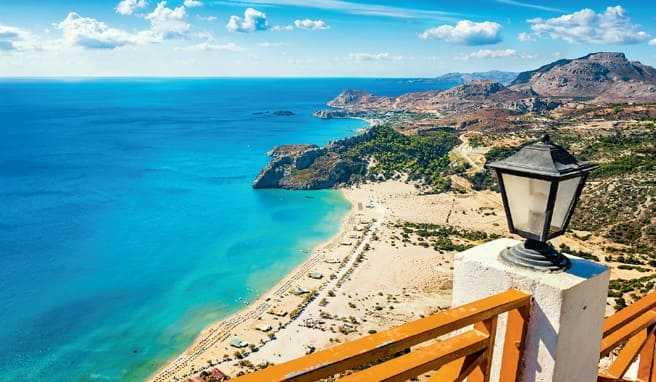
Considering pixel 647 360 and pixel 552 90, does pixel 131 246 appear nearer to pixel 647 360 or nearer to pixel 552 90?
pixel 647 360

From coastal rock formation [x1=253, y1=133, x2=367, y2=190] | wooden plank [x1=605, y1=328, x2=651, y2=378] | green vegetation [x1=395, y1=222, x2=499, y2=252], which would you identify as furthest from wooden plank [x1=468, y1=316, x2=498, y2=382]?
coastal rock formation [x1=253, y1=133, x2=367, y2=190]

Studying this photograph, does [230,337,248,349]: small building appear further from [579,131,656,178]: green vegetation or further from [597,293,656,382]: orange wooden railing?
[579,131,656,178]: green vegetation

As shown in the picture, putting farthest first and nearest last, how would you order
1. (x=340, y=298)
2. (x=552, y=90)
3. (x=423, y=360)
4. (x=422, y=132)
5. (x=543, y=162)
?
(x=552, y=90) → (x=422, y=132) → (x=340, y=298) → (x=543, y=162) → (x=423, y=360)

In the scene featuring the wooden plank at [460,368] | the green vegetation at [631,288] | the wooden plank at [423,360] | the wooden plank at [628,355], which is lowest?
the green vegetation at [631,288]

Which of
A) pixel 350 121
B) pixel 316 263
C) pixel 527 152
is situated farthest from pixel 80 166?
pixel 527 152

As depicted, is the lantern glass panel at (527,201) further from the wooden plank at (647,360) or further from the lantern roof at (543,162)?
the wooden plank at (647,360)

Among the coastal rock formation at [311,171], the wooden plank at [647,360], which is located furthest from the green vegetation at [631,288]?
the coastal rock formation at [311,171]

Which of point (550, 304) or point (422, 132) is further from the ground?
point (550, 304)

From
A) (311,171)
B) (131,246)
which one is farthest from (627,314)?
(311,171)
